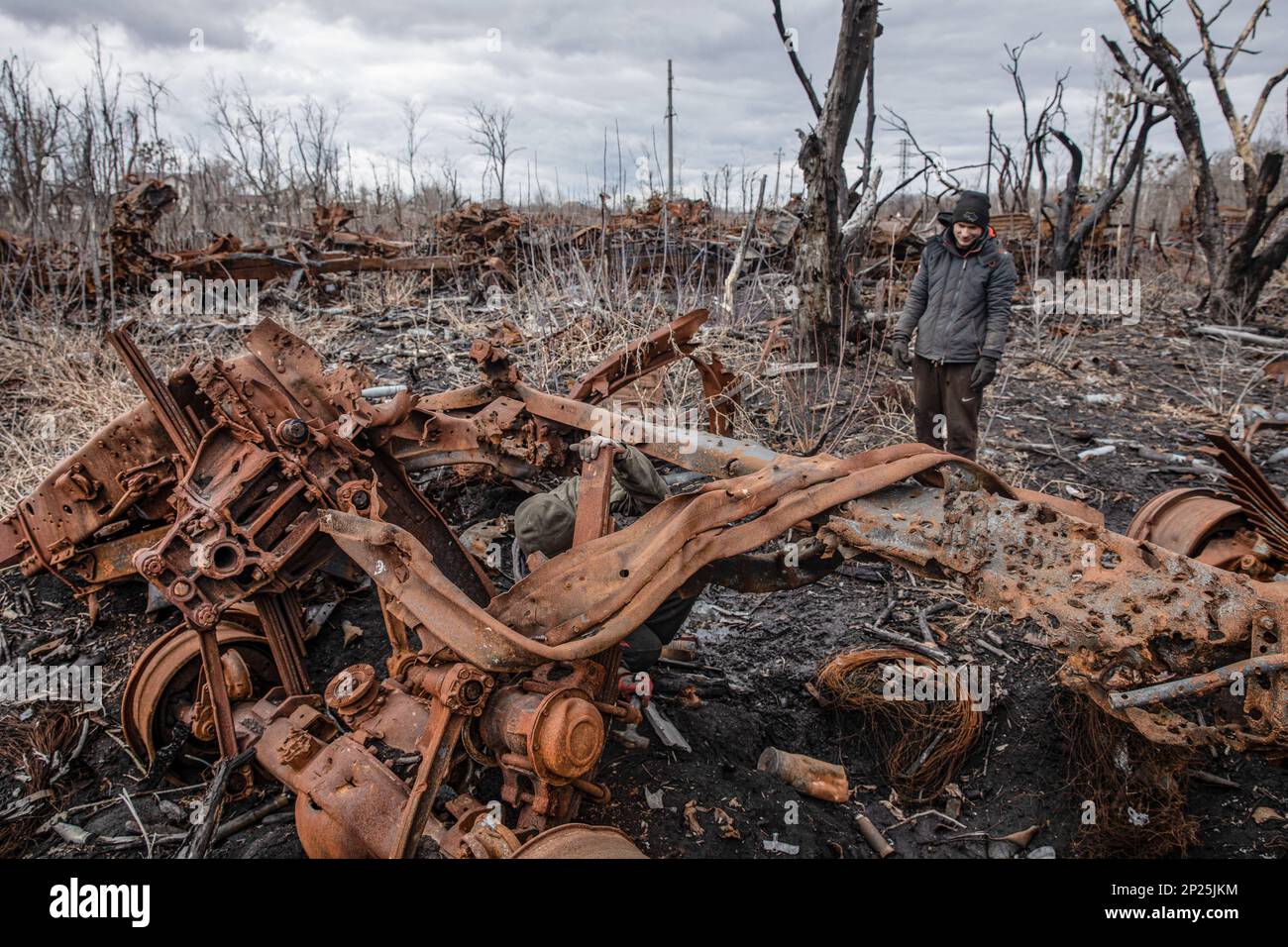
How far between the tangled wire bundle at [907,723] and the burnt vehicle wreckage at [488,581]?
948 millimetres

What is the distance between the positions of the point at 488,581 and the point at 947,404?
151 inches

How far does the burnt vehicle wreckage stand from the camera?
83.2 inches

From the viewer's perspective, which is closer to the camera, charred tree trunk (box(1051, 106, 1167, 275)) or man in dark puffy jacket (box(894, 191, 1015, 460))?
man in dark puffy jacket (box(894, 191, 1015, 460))

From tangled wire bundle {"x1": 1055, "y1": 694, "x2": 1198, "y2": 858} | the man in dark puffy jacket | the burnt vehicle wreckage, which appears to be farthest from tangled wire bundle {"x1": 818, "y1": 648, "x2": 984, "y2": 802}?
the man in dark puffy jacket

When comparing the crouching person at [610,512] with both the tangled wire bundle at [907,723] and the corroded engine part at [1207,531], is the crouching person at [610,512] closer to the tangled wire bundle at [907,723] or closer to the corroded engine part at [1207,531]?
the tangled wire bundle at [907,723]

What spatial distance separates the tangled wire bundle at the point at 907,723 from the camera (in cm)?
343

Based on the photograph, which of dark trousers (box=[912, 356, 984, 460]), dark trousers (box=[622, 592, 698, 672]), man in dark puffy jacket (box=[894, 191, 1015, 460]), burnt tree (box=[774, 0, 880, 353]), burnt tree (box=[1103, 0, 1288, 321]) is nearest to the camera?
dark trousers (box=[622, 592, 698, 672])

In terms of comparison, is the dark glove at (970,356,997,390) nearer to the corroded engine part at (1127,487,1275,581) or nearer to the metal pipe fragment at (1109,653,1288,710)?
the corroded engine part at (1127,487,1275,581)

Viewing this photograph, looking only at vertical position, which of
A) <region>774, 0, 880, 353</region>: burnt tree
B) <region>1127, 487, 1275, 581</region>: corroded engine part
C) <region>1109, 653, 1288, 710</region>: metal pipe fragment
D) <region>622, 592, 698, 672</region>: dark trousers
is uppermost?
<region>774, 0, 880, 353</region>: burnt tree

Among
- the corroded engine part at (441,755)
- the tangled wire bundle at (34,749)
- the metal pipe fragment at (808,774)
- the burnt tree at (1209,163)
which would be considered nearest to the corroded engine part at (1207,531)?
the metal pipe fragment at (808,774)

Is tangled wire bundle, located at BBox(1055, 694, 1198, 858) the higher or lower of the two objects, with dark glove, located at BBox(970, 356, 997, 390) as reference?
lower

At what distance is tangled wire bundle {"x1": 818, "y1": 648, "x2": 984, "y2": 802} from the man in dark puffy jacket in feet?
7.75

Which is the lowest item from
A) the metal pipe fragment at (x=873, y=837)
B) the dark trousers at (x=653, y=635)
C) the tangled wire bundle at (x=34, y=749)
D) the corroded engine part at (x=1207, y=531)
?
the metal pipe fragment at (x=873, y=837)
